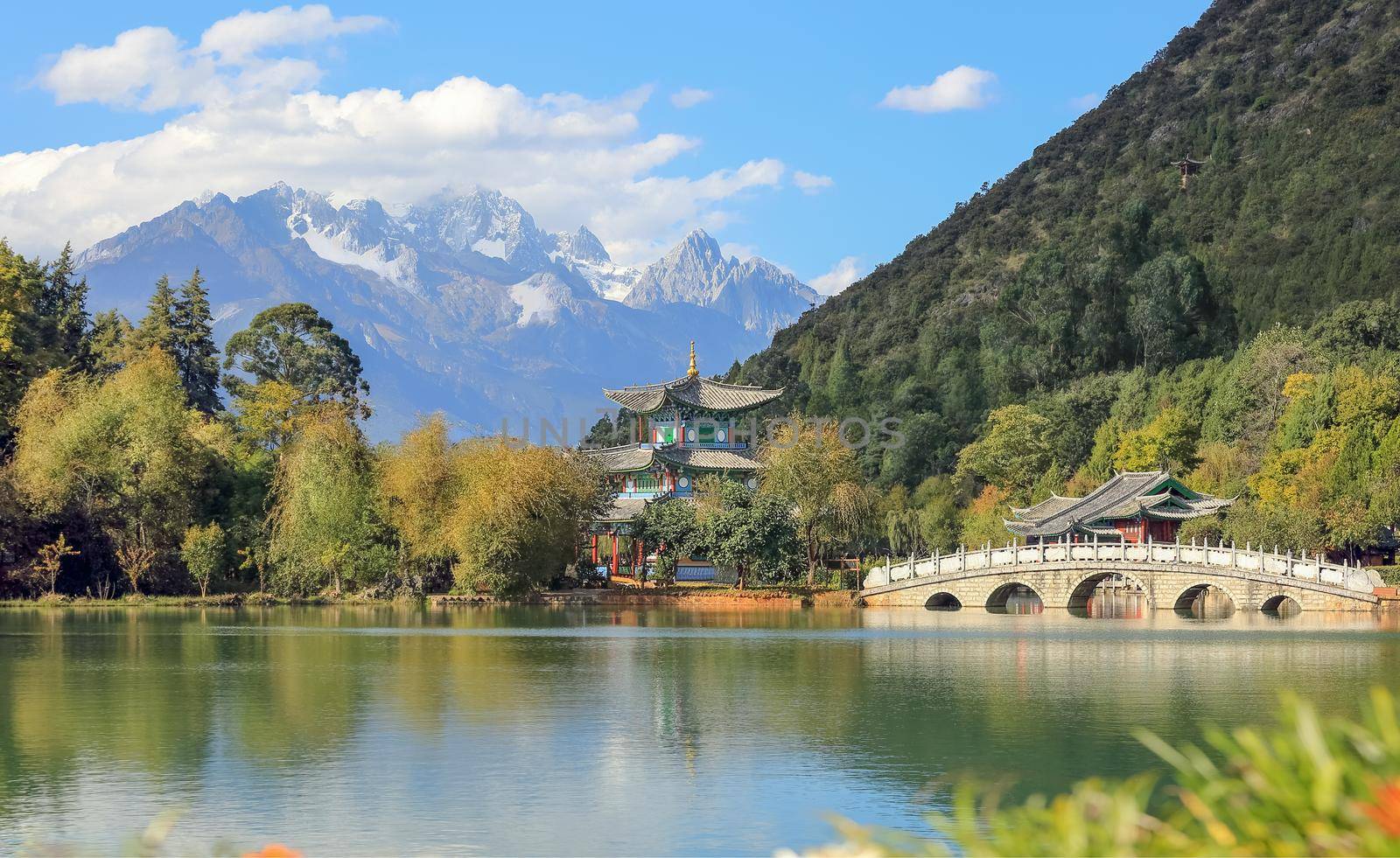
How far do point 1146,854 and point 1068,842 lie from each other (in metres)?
0.26

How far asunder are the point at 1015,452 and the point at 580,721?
4390cm

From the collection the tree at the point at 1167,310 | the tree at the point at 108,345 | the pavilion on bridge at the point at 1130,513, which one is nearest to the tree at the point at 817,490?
the pavilion on bridge at the point at 1130,513

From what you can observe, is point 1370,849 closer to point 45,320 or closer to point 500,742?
point 500,742

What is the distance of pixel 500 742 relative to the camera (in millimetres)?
18906

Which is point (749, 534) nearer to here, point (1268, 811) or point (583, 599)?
point (583, 599)

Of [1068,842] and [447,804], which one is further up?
[1068,842]

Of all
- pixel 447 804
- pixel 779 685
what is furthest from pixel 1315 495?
pixel 447 804

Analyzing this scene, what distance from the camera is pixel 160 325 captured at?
2594 inches

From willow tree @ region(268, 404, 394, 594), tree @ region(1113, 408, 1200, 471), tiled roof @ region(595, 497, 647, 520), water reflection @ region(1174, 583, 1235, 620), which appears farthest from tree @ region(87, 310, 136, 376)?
water reflection @ region(1174, 583, 1235, 620)

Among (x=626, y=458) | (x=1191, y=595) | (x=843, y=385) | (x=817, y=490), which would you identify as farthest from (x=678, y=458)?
(x=843, y=385)

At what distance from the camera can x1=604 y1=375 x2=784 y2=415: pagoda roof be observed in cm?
6222

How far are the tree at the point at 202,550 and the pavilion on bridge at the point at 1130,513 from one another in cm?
2393

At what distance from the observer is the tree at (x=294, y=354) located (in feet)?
225

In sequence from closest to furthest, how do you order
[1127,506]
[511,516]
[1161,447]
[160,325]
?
[511,516] → [1127,506] → [1161,447] → [160,325]
